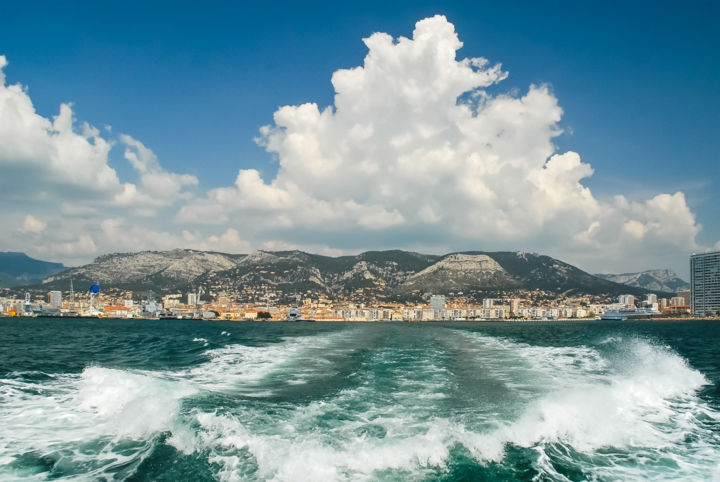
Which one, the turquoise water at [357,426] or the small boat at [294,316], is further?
the small boat at [294,316]

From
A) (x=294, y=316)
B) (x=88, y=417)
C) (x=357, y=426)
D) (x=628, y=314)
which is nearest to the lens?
(x=357, y=426)

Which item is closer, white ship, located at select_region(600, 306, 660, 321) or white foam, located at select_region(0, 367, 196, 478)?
white foam, located at select_region(0, 367, 196, 478)

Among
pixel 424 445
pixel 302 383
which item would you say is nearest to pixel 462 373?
pixel 302 383

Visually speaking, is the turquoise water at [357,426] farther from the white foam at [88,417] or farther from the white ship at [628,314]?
the white ship at [628,314]

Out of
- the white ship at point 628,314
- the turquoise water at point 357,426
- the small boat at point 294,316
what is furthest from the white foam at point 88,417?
the white ship at point 628,314

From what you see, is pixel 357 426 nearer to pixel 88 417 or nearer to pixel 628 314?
pixel 88 417

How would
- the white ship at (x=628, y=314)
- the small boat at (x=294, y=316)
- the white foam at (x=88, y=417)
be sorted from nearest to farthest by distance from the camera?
the white foam at (x=88, y=417) < the small boat at (x=294, y=316) < the white ship at (x=628, y=314)

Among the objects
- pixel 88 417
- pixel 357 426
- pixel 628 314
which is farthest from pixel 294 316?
pixel 357 426

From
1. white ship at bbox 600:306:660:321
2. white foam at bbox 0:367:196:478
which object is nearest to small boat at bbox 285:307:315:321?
white ship at bbox 600:306:660:321

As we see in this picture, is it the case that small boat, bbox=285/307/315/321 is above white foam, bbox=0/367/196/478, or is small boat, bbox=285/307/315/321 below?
below

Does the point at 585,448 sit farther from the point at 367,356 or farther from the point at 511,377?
the point at 367,356

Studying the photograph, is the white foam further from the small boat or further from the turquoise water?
the small boat

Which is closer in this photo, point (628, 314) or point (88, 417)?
point (88, 417)
